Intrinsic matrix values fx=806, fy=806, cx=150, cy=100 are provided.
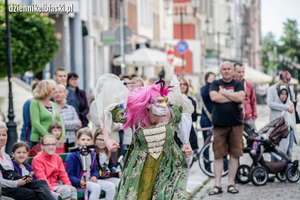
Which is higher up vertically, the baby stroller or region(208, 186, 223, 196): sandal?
the baby stroller

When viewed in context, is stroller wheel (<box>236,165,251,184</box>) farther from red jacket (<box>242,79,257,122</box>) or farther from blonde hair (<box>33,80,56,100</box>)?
blonde hair (<box>33,80,56,100</box>)

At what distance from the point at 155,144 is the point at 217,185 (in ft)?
13.0

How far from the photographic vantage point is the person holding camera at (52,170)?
885 centimetres

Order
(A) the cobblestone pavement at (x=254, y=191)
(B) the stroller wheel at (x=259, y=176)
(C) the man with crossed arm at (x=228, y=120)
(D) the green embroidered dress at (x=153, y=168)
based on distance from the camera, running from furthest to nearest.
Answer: (B) the stroller wheel at (x=259, y=176) < (C) the man with crossed arm at (x=228, y=120) < (A) the cobblestone pavement at (x=254, y=191) < (D) the green embroidered dress at (x=153, y=168)

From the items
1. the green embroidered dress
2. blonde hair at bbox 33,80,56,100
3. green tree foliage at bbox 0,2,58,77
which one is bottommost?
the green embroidered dress

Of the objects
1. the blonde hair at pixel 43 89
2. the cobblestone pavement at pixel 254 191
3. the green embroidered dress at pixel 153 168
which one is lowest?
the cobblestone pavement at pixel 254 191

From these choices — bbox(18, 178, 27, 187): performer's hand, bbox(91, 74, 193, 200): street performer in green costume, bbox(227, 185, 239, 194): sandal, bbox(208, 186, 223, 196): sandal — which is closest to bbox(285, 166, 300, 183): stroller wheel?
bbox(227, 185, 239, 194): sandal

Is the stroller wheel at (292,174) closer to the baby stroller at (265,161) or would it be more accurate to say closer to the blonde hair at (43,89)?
the baby stroller at (265,161)

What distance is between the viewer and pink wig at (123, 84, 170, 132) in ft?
23.9

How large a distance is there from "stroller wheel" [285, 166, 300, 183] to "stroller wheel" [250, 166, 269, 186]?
0.38 m

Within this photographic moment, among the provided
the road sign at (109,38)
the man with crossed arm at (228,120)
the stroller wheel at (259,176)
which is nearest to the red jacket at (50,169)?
the man with crossed arm at (228,120)

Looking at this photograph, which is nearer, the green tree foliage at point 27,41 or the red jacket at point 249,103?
the red jacket at point 249,103

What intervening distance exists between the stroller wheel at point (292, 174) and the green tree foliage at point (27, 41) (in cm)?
1081

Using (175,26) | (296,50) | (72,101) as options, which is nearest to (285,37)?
(296,50)
